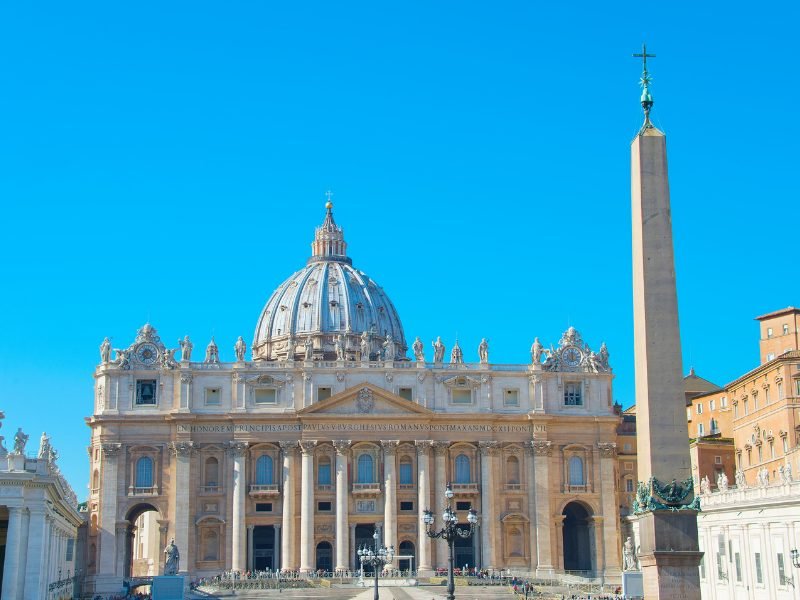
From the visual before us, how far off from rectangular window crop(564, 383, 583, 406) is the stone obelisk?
227 ft

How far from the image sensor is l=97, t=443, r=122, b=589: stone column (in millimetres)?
89750

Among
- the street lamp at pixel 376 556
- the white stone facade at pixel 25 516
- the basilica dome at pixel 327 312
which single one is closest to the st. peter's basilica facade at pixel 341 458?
the street lamp at pixel 376 556

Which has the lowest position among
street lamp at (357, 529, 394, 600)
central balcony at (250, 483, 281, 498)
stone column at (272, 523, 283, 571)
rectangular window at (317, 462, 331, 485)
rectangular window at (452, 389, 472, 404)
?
street lamp at (357, 529, 394, 600)

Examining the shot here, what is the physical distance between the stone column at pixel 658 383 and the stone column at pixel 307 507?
64.8 metres

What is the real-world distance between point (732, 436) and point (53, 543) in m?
51.2

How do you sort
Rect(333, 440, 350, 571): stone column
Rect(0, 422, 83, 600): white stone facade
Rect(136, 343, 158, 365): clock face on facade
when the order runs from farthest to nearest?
Rect(136, 343, 158, 365): clock face on facade, Rect(333, 440, 350, 571): stone column, Rect(0, 422, 83, 600): white stone facade

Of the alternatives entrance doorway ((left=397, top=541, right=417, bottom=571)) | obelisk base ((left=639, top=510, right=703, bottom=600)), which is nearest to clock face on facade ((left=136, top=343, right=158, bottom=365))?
entrance doorway ((left=397, top=541, right=417, bottom=571))

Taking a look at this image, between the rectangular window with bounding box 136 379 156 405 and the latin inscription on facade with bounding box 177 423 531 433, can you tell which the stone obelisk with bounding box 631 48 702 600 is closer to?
the latin inscription on facade with bounding box 177 423 531 433

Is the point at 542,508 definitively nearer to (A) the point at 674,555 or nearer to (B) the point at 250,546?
(B) the point at 250,546

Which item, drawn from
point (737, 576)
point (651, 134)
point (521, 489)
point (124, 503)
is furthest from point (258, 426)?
point (651, 134)

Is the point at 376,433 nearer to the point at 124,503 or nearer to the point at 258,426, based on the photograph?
the point at 258,426

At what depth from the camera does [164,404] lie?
93.6 meters

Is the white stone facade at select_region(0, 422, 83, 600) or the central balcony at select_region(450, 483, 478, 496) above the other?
the central balcony at select_region(450, 483, 478, 496)

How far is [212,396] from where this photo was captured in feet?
308
